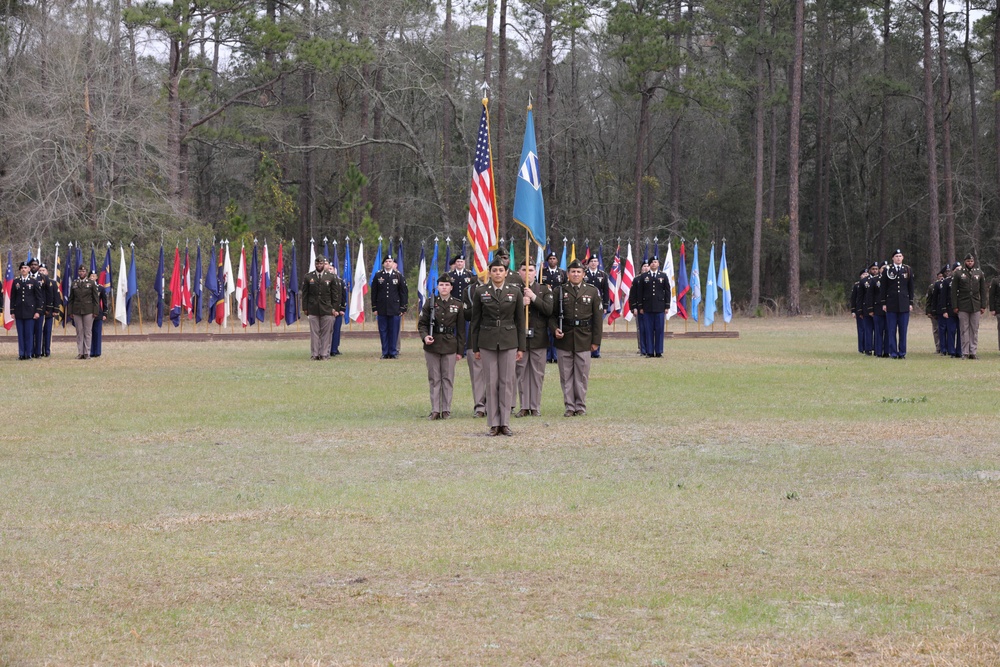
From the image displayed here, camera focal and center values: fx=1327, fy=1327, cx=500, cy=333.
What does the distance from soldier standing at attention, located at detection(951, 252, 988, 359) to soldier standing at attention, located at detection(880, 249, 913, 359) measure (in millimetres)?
837

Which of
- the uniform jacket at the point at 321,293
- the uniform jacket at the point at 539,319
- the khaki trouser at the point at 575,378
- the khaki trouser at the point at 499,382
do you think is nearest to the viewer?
the khaki trouser at the point at 499,382

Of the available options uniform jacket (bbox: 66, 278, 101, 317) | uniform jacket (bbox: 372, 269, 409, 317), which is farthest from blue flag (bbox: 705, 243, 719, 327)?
uniform jacket (bbox: 66, 278, 101, 317)

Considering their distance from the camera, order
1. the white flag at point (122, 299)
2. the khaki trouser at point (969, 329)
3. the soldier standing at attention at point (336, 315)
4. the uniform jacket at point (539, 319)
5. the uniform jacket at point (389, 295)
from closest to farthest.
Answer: the uniform jacket at point (539, 319), the khaki trouser at point (969, 329), the uniform jacket at point (389, 295), the soldier standing at attention at point (336, 315), the white flag at point (122, 299)

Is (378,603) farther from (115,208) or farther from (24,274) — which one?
(115,208)

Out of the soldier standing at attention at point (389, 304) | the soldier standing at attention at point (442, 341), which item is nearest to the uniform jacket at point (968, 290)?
the soldier standing at attention at point (389, 304)

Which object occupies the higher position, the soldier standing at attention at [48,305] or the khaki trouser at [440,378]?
the soldier standing at attention at [48,305]

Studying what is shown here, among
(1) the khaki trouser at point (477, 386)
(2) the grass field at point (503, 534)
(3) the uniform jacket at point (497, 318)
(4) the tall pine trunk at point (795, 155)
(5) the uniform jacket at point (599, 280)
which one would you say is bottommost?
(2) the grass field at point (503, 534)

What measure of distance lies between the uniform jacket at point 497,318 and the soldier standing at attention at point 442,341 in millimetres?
1448

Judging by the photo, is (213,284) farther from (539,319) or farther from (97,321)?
(539,319)

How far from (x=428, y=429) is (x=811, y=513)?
19.6ft

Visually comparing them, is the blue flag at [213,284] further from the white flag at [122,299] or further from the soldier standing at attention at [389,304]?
the soldier standing at attention at [389,304]

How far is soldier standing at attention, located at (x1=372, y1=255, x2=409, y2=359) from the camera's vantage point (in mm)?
25422

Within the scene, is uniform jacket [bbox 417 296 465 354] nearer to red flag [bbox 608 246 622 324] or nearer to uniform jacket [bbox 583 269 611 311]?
uniform jacket [bbox 583 269 611 311]

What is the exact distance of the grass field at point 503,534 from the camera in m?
6.05
